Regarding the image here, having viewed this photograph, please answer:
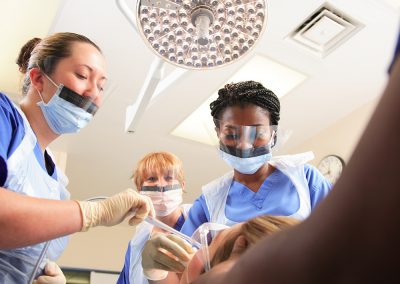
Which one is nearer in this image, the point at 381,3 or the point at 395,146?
the point at 395,146

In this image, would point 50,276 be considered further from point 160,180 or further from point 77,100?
point 160,180

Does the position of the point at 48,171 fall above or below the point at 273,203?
below

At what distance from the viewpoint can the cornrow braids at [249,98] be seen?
1463mm

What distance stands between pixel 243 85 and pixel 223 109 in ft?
0.37

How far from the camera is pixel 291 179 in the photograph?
4.69ft

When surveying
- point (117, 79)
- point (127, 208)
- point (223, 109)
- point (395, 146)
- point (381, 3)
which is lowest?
point (127, 208)

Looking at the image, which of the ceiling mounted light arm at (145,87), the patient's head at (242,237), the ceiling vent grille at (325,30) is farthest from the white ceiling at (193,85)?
the patient's head at (242,237)

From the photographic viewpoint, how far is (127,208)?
3.67 ft

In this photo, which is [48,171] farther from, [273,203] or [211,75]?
[211,75]

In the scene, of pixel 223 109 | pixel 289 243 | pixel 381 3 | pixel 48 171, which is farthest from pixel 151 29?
pixel 381 3

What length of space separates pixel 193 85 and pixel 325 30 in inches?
36.0

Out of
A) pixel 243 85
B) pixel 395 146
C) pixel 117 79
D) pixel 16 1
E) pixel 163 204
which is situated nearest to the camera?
Answer: pixel 395 146

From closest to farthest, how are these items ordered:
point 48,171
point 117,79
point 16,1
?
point 48,171, point 16,1, point 117,79

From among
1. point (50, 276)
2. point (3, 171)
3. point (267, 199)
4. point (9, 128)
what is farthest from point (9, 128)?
point (267, 199)
